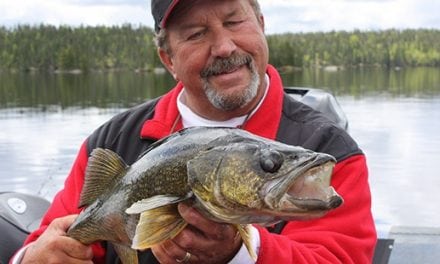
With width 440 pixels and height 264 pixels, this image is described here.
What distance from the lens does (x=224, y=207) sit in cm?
248

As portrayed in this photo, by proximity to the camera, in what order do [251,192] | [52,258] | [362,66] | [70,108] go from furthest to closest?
[362,66]
[70,108]
[52,258]
[251,192]

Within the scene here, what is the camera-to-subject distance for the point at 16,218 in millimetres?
5473

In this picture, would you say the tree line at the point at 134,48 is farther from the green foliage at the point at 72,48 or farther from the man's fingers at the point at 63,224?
the man's fingers at the point at 63,224

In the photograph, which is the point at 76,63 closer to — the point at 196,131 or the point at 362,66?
the point at 362,66

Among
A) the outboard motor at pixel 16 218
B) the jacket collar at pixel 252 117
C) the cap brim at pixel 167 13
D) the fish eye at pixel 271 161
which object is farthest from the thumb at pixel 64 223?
the outboard motor at pixel 16 218

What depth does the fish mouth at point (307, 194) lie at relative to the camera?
2.29 m

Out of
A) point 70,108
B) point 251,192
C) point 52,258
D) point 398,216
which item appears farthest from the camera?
point 70,108

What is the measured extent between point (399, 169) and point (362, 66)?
4532 inches

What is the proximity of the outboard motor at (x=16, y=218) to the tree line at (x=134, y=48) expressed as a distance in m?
108

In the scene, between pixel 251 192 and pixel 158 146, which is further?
pixel 158 146

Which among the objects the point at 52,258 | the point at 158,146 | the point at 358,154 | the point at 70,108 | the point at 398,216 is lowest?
the point at 70,108

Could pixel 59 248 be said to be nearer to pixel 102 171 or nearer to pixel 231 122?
pixel 102 171

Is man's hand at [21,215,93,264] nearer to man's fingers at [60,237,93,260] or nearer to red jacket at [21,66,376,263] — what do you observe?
man's fingers at [60,237,93,260]

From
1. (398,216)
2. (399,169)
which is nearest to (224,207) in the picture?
(398,216)
